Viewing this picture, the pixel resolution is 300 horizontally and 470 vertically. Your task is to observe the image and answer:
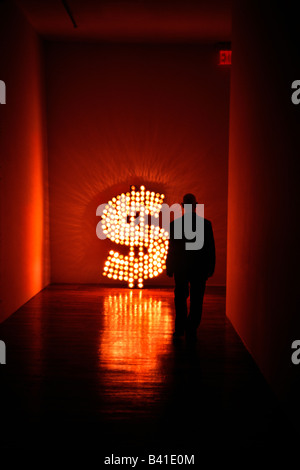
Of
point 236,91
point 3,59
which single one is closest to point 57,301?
point 3,59

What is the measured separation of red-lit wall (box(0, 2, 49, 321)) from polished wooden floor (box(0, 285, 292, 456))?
61cm

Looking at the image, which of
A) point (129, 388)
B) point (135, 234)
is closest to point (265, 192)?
point (129, 388)

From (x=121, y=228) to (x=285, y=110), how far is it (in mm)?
4070

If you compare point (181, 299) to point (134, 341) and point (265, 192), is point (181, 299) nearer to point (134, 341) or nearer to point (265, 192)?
point (134, 341)

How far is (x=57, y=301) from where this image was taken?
6070 millimetres

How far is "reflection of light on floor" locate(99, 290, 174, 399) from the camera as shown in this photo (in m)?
3.43

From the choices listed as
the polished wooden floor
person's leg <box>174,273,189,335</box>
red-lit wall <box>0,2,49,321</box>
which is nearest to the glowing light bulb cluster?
red-lit wall <box>0,2,49,321</box>

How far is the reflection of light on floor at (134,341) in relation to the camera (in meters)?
3.43

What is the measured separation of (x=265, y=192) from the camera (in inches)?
140

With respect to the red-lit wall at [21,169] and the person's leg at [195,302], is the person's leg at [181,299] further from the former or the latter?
the red-lit wall at [21,169]

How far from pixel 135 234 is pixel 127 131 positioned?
1497 millimetres

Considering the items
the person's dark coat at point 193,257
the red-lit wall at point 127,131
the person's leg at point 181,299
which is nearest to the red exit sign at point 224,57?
the red-lit wall at point 127,131

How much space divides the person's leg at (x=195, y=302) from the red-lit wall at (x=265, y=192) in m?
0.38
